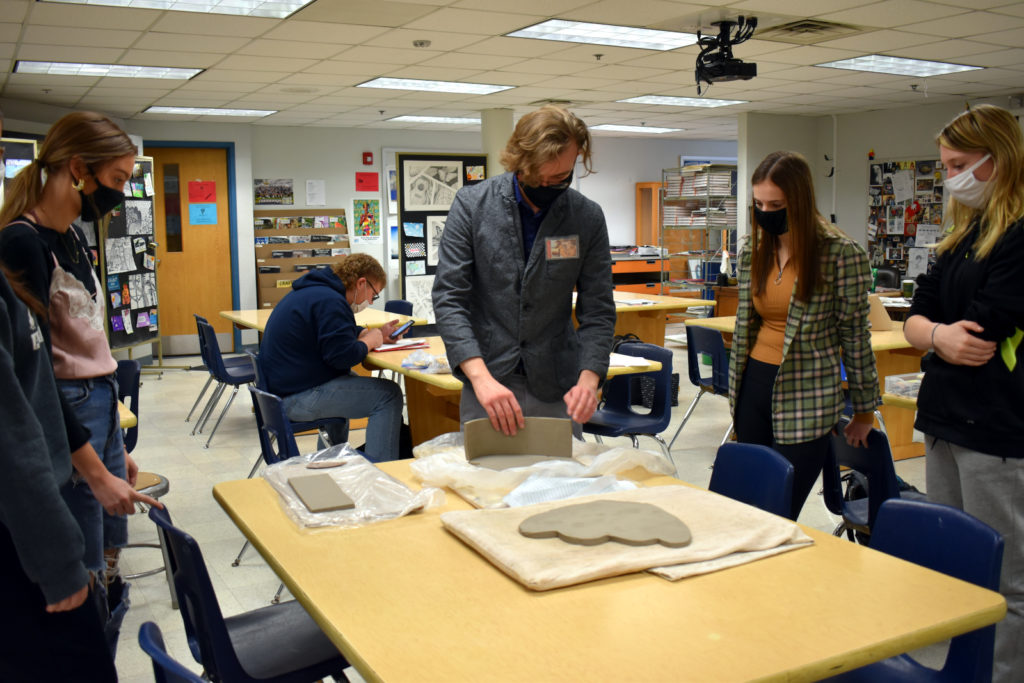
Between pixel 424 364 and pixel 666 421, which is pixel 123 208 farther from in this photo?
pixel 666 421

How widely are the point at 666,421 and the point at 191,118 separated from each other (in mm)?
7799

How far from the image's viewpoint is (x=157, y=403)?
7535 millimetres

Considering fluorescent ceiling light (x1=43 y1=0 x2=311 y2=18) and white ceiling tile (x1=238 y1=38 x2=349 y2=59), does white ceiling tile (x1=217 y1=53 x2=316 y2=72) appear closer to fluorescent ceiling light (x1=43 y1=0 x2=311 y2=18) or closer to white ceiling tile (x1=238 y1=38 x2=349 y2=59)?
white ceiling tile (x1=238 y1=38 x2=349 y2=59)

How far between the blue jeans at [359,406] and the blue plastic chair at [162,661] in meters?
2.82

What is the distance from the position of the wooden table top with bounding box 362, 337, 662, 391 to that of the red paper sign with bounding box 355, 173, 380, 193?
7.01 metres

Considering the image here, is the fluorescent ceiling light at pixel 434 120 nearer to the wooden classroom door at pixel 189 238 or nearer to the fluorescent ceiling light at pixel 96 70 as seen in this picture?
the wooden classroom door at pixel 189 238

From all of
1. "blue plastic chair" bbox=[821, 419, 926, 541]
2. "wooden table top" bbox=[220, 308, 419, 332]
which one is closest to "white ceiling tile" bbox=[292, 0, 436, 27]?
"wooden table top" bbox=[220, 308, 419, 332]

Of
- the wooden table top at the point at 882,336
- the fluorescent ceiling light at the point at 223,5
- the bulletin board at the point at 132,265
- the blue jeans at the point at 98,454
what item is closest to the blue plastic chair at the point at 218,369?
the fluorescent ceiling light at the point at 223,5

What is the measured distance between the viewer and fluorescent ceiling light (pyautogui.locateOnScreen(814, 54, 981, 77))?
295 inches

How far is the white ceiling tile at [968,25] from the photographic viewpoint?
230 inches

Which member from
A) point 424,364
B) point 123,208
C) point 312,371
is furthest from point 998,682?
point 123,208

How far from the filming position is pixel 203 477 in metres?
5.22

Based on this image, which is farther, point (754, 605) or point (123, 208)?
point (123, 208)

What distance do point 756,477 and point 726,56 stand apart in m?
4.73
